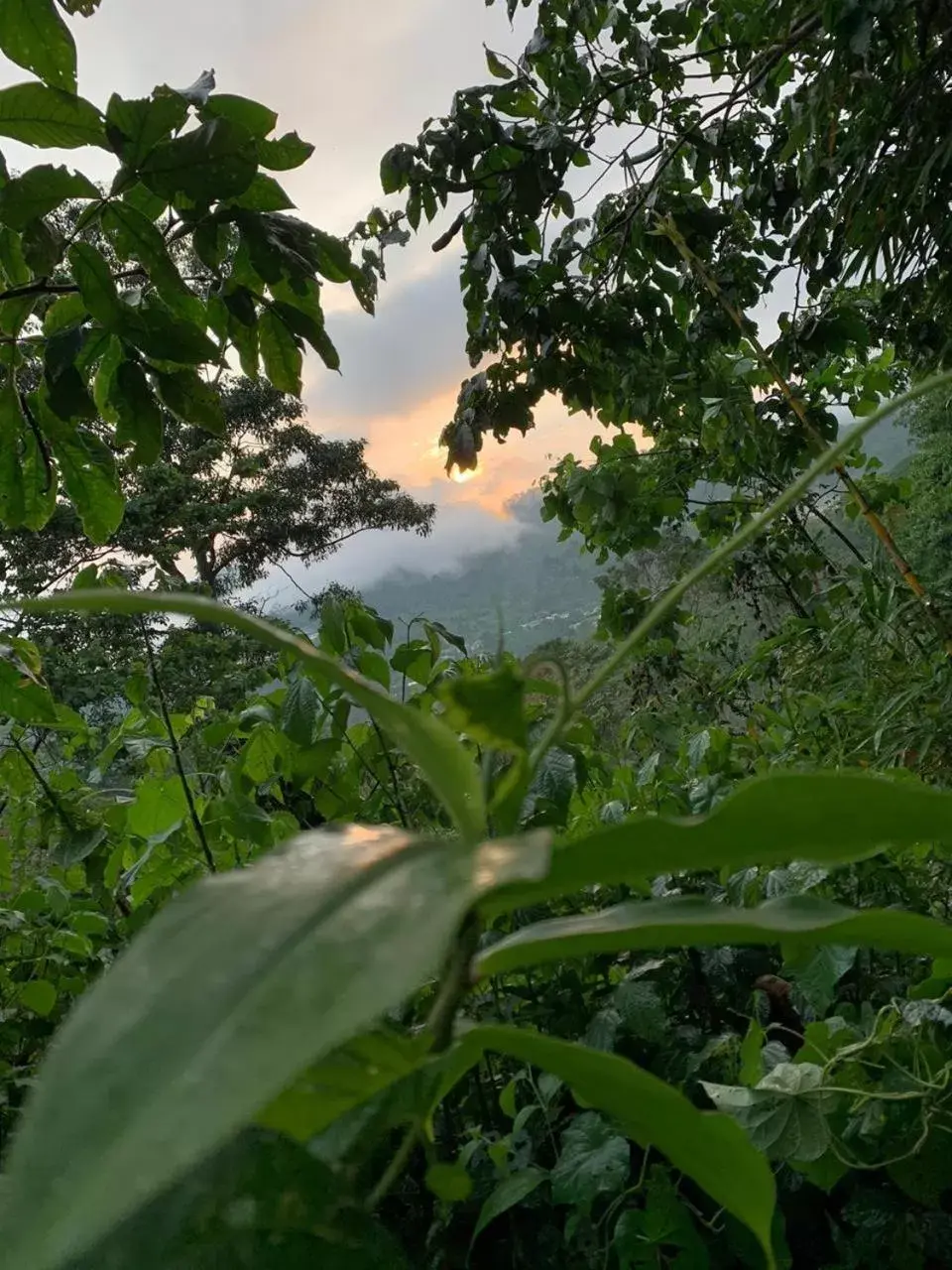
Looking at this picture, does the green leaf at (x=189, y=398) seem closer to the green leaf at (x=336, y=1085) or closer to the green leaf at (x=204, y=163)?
the green leaf at (x=204, y=163)

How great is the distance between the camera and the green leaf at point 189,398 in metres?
0.63

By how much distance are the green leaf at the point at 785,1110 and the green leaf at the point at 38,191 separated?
58 centimetres

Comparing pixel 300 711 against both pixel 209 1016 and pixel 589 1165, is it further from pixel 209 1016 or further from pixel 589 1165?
pixel 209 1016

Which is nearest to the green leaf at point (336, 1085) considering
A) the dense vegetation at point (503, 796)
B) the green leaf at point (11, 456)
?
the dense vegetation at point (503, 796)

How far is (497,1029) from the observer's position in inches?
6.3

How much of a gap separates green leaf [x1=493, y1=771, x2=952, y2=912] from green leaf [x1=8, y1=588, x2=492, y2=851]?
2cm

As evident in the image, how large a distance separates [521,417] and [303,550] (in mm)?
5878

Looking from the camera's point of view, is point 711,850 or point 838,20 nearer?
point 711,850

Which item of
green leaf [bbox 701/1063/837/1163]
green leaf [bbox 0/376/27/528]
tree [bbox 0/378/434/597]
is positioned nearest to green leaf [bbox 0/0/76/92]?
green leaf [bbox 0/376/27/528]

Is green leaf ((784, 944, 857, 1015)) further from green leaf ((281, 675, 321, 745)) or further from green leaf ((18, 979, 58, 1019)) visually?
green leaf ((18, 979, 58, 1019))

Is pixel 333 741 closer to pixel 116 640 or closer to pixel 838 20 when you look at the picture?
pixel 838 20

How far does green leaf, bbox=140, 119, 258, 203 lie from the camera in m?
0.48

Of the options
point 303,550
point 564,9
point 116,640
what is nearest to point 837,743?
point 564,9

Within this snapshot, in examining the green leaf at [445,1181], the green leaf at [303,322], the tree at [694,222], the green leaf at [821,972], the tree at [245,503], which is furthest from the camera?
the tree at [245,503]
